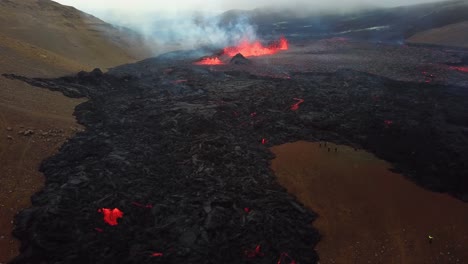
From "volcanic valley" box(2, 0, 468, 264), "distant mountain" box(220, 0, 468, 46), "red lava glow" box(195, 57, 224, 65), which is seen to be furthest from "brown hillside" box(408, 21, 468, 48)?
"red lava glow" box(195, 57, 224, 65)

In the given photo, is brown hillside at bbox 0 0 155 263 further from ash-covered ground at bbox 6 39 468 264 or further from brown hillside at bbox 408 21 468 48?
brown hillside at bbox 408 21 468 48

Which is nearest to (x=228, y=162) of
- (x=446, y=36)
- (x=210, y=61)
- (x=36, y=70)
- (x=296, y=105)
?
(x=296, y=105)

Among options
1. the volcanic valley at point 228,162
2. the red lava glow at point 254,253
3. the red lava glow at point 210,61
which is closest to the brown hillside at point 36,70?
the volcanic valley at point 228,162

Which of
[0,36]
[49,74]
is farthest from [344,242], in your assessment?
[0,36]

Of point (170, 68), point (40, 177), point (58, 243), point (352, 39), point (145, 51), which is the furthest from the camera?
point (352, 39)

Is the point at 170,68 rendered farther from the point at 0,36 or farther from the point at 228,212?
the point at 228,212

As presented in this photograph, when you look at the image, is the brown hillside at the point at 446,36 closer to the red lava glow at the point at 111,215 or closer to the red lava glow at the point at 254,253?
the red lava glow at the point at 254,253
